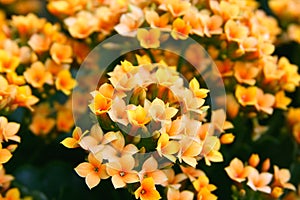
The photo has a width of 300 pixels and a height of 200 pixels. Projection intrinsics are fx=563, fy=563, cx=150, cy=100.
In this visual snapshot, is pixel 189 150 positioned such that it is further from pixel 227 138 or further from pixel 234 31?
pixel 234 31

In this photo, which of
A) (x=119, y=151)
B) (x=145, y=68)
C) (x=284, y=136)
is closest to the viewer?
(x=119, y=151)

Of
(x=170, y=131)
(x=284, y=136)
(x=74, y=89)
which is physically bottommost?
(x=284, y=136)

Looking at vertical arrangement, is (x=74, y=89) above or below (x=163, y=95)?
below

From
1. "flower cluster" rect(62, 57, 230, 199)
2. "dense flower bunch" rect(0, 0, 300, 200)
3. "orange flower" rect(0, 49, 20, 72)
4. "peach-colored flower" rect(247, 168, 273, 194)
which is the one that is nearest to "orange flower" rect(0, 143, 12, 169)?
"dense flower bunch" rect(0, 0, 300, 200)

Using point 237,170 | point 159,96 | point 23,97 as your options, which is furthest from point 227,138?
point 23,97

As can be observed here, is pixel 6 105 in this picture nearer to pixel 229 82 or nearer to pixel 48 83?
pixel 48 83

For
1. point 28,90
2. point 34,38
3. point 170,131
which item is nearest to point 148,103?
point 170,131

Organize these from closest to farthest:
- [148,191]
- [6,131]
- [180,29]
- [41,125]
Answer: [148,191] → [6,131] → [180,29] → [41,125]
